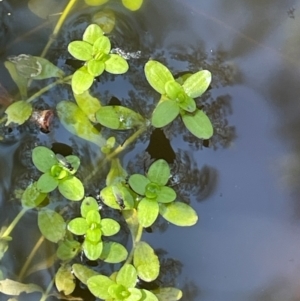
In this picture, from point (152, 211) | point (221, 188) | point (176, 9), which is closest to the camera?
point (152, 211)

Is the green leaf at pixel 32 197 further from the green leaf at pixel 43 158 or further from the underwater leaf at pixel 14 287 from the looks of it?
the underwater leaf at pixel 14 287

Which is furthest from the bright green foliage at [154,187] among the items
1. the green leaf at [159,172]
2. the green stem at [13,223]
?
the green stem at [13,223]

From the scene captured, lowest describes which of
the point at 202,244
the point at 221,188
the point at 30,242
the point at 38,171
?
the point at 30,242

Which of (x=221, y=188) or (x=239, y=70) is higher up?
(x=239, y=70)

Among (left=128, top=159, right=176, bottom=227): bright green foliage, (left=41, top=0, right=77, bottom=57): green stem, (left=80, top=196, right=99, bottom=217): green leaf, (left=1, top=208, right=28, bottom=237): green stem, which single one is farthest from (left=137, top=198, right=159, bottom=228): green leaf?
(left=41, top=0, right=77, bottom=57): green stem

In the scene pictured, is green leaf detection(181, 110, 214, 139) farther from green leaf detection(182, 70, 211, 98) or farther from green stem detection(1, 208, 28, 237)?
green stem detection(1, 208, 28, 237)

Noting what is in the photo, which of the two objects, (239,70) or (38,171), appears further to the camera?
(239,70)

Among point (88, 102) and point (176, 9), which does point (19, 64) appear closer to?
point (88, 102)

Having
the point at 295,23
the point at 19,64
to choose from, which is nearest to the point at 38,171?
the point at 19,64
